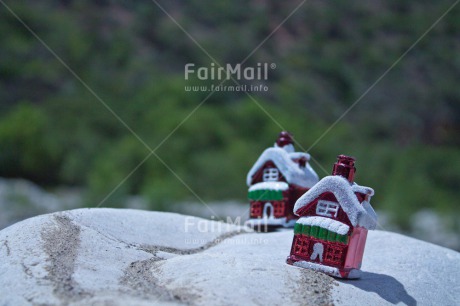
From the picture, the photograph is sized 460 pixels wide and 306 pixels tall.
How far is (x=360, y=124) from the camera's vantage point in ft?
119

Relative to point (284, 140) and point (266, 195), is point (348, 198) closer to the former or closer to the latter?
point (266, 195)

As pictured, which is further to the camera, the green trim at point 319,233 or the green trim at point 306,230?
the green trim at point 306,230

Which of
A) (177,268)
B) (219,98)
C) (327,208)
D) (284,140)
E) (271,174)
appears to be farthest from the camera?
(219,98)

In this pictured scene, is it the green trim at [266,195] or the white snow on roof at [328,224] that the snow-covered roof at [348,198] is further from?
the green trim at [266,195]

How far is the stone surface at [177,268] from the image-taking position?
17.4 feet

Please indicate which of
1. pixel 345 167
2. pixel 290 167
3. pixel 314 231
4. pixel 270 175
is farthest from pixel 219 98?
pixel 314 231

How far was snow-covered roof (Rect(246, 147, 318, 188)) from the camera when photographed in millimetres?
9000

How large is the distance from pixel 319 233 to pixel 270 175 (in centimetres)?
270

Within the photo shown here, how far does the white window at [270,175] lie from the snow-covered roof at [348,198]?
2.39 m

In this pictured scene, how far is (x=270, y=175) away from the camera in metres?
9.35

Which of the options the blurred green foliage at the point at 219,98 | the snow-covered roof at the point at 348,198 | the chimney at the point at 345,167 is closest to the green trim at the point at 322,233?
the snow-covered roof at the point at 348,198

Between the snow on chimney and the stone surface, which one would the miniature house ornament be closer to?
the stone surface

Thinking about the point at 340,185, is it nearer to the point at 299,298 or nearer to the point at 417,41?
the point at 299,298

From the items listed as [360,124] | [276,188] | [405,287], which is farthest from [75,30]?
[405,287]
